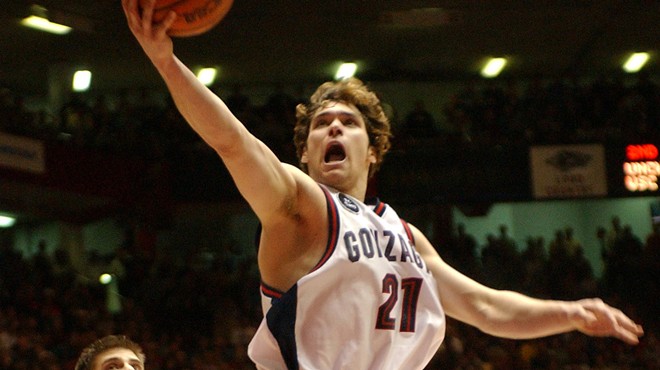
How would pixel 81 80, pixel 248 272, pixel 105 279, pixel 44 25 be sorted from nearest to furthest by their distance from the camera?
pixel 248 272 < pixel 105 279 < pixel 44 25 < pixel 81 80

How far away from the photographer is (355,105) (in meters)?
4.02

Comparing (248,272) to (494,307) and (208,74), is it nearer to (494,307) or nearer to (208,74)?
(208,74)

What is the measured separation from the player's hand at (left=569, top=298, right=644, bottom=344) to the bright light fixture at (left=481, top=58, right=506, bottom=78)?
16142 mm

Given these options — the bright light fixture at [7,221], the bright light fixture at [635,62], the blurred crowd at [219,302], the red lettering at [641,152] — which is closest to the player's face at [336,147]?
the blurred crowd at [219,302]

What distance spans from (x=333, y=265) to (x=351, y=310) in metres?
0.16

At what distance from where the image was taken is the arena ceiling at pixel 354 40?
1664 centimetres

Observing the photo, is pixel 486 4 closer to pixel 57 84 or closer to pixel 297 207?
pixel 57 84

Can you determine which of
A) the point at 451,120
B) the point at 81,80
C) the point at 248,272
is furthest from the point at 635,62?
the point at 81,80

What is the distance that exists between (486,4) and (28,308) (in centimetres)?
883

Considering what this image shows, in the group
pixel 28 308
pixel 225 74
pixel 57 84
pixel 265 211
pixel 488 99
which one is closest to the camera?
pixel 265 211

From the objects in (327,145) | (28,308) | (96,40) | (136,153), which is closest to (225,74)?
(96,40)

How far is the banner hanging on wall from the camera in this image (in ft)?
49.8

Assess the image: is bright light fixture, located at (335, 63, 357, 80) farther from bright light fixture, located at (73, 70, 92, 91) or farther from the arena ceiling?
bright light fixture, located at (73, 70, 92, 91)

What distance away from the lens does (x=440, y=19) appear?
55.4ft
